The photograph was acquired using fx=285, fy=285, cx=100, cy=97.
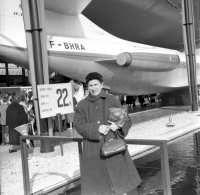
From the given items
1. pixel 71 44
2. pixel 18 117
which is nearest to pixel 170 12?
pixel 71 44

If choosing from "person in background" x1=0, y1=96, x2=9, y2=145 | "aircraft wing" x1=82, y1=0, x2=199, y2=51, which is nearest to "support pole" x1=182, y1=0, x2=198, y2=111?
"aircraft wing" x1=82, y1=0, x2=199, y2=51

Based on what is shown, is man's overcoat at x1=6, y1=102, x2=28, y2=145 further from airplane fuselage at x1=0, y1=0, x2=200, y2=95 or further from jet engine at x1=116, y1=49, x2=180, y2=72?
jet engine at x1=116, y1=49, x2=180, y2=72

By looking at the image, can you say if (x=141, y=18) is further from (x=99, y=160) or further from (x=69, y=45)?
(x=99, y=160)

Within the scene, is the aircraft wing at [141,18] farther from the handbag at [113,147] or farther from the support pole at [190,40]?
the handbag at [113,147]

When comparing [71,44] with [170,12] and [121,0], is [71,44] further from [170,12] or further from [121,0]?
[170,12]

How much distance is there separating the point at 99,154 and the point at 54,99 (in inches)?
143

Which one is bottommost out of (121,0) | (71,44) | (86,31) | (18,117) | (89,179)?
(89,179)

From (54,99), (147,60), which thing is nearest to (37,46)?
(54,99)

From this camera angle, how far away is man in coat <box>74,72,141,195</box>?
279 centimetres

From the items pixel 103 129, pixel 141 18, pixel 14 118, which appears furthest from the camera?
pixel 141 18

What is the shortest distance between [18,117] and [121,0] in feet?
40.7

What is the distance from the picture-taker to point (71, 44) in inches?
454

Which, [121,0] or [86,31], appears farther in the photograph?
[121,0]

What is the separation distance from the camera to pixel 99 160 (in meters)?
2.85
